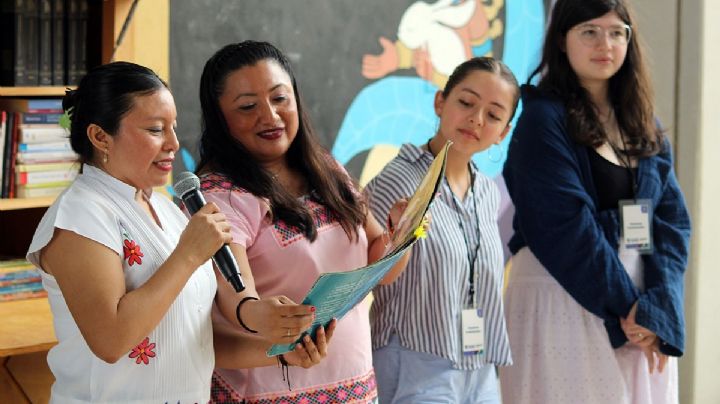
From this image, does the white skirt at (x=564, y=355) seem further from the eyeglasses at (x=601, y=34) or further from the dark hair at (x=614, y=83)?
the eyeglasses at (x=601, y=34)

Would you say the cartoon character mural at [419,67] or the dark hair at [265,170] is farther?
the cartoon character mural at [419,67]

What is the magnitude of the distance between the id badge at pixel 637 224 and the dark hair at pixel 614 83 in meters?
0.17

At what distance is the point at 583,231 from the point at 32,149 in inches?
70.5

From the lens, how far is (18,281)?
10.6ft

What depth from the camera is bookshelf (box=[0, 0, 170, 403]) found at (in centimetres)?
288

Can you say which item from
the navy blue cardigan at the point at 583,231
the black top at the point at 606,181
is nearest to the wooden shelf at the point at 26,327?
the navy blue cardigan at the point at 583,231

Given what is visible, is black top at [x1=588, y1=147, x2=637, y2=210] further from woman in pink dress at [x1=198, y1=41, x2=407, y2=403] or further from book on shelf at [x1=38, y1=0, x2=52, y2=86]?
book on shelf at [x1=38, y1=0, x2=52, y2=86]

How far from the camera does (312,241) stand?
6.83ft

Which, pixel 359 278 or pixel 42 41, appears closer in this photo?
pixel 359 278

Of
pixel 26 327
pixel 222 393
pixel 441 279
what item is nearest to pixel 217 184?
pixel 222 393

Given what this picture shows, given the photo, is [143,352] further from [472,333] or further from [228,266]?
[472,333]

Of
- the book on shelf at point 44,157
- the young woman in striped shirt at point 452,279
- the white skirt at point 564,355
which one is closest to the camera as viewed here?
the young woman in striped shirt at point 452,279

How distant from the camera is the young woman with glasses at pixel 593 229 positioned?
288cm

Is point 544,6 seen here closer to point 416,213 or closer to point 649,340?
point 649,340
